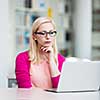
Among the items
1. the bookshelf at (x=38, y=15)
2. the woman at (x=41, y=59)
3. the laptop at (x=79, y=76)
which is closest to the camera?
the laptop at (x=79, y=76)

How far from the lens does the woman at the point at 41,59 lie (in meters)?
2.75

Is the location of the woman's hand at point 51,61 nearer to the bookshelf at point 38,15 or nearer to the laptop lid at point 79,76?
the laptop lid at point 79,76

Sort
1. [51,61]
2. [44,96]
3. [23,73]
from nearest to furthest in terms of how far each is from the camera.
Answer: [44,96] → [23,73] → [51,61]

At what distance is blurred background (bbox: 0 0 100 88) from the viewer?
5992 millimetres

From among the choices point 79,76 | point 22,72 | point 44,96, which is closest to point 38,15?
point 22,72

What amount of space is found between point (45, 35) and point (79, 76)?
58 cm

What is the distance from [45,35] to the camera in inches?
109

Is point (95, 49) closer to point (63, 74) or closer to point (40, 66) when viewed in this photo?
point (40, 66)

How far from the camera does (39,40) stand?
2797mm

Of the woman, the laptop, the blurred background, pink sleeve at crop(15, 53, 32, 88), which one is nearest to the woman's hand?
the woman

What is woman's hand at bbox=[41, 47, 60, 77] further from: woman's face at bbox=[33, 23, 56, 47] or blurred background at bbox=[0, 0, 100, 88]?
blurred background at bbox=[0, 0, 100, 88]

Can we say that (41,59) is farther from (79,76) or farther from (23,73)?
(79,76)

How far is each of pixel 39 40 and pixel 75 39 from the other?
4.64 m

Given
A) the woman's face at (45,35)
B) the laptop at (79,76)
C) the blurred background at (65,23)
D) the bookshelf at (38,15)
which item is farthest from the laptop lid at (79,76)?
the bookshelf at (38,15)
